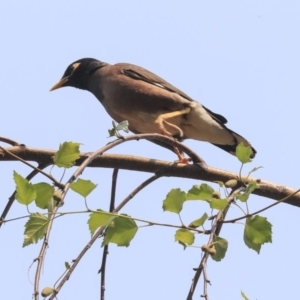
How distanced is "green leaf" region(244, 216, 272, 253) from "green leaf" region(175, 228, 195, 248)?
179mm

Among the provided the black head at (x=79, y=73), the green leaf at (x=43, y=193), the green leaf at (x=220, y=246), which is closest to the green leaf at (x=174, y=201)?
the green leaf at (x=220, y=246)

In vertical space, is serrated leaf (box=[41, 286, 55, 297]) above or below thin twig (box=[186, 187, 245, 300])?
below

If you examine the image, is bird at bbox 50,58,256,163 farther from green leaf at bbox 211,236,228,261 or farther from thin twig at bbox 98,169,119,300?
green leaf at bbox 211,236,228,261

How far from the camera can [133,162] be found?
294 cm

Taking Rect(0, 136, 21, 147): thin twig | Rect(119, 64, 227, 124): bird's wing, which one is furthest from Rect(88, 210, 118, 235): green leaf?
Rect(119, 64, 227, 124): bird's wing

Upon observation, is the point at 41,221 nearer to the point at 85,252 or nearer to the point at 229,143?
the point at 85,252

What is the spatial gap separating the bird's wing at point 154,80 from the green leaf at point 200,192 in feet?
9.66

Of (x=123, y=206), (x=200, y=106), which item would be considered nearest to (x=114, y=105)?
(x=200, y=106)

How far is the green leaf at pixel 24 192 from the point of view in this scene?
1784mm

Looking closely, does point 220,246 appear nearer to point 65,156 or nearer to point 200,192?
point 200,192

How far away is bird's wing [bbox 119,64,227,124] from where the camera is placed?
16.2ft

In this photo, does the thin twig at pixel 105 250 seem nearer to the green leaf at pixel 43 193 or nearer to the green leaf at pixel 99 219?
the green leaf at pixel 99 219

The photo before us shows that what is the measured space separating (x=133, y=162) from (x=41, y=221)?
1.20 m

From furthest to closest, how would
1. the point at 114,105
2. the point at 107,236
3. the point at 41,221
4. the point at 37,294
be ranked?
1. the point at 114,105
2. the point at 107,236
3. the point at 41,221
4. the point at 37,294
